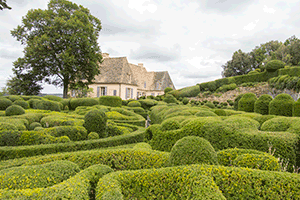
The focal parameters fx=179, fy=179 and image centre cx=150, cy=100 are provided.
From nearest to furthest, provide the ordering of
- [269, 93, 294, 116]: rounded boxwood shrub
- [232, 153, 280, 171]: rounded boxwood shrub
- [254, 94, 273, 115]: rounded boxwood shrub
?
[232, 153, 280, 171]: rounded boxwood shrub
[269, 93, 294, 116]: rounded boxwood shrub
[254, 94, 273, 115]: rounded boxwood shrub

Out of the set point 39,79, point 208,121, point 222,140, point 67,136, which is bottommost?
point 67,136

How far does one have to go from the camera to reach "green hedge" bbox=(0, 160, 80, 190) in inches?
120

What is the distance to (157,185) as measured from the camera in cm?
299

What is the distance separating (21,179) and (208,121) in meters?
4.51

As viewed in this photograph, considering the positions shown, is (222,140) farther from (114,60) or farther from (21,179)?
(114,60)

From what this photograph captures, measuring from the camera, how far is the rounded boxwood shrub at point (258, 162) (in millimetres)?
3328

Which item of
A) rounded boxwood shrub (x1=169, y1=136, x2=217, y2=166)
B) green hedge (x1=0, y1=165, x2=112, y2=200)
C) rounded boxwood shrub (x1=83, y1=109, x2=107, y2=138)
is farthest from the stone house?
green hedge (x1=0, y1=165, x2=112, y2=200)

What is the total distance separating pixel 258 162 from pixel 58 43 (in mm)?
25400

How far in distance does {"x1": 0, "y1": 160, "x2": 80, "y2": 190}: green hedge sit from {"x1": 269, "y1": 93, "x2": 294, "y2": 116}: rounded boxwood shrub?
1070 centimetres

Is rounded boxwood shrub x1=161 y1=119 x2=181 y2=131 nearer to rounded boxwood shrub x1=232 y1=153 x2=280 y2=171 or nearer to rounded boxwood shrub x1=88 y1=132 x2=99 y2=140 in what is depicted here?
rounded boxwood shrub x1=232 y1=153 x2=280 y2=171

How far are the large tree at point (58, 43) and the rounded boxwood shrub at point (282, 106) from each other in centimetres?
2055

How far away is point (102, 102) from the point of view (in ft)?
61.7

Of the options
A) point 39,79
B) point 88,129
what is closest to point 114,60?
point 39,79

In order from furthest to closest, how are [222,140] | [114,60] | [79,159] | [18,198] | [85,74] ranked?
[114,60] < [85,74] < [222,140] < [79,159] < [18,198]
